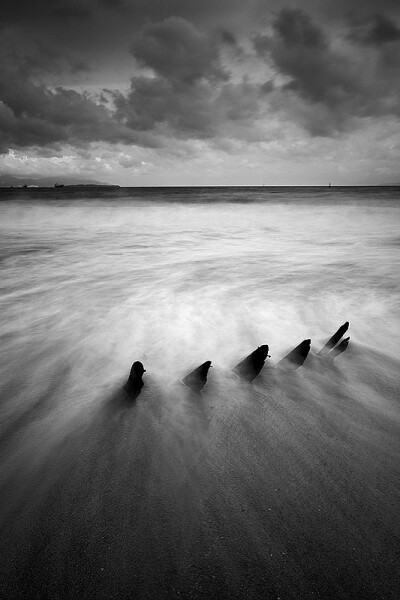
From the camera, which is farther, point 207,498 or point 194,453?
point 194,453

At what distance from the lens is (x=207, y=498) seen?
1.93 metres

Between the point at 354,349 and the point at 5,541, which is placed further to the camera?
the point at 354,349

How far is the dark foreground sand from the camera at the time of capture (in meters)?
1.54

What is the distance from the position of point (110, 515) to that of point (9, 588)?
55 centimetres

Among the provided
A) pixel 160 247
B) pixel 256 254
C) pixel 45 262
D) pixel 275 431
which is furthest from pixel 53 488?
pixel 160 247

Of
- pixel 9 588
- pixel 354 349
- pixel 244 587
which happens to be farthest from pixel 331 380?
pixel 9 588

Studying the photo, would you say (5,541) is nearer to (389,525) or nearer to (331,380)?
(389,525)

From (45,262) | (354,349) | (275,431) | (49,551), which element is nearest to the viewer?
(49,551)

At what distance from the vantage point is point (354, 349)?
3.83 meters

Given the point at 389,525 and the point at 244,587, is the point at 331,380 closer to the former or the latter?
the point at 389,525

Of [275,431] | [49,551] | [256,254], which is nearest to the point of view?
[49,551]

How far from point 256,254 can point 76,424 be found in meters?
8.42

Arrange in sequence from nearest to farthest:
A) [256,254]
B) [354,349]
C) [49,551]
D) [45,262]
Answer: [49,551]
[354,349]
[45,262]
[256,254]

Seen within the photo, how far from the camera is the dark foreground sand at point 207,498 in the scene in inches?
60.4
